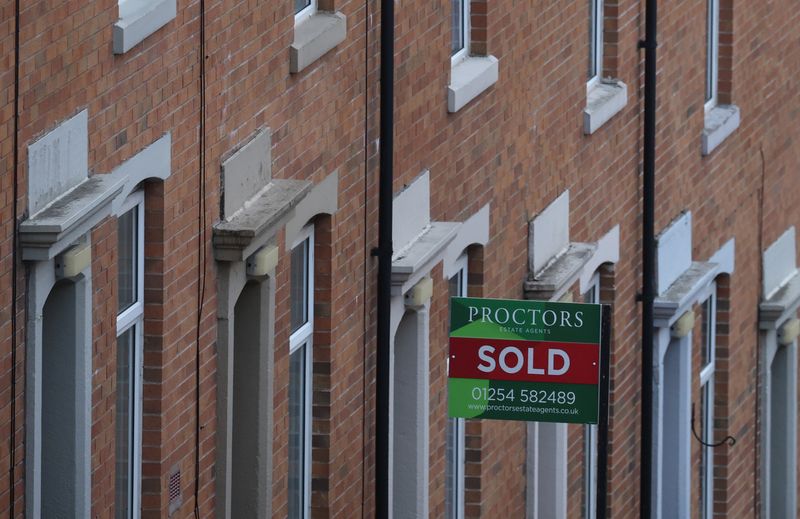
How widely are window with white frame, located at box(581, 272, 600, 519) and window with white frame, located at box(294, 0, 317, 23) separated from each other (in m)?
5.49

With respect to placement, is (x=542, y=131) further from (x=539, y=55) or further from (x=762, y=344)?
(x=762, y=344)

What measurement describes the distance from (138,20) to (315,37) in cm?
227

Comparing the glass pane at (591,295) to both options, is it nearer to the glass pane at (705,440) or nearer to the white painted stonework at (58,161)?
the glass pane at (705,440)

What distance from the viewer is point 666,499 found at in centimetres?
2477

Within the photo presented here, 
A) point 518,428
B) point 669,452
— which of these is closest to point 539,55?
point 518,428

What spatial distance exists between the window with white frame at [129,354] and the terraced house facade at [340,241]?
13mm

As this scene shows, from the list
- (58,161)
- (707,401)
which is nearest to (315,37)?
(58,161)

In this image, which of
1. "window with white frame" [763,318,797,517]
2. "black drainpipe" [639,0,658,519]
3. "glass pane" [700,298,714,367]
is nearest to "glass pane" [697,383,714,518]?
"glass pane" [700,298,714,367]

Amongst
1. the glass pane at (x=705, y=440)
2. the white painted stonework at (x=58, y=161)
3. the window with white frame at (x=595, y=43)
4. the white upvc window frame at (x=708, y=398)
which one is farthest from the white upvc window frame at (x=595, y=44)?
the white painted stonework at (x=58, y=161)

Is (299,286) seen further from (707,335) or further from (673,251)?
(707,335)

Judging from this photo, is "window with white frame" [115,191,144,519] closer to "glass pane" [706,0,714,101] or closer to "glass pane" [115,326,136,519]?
"glass pane" [115,326,136,519]

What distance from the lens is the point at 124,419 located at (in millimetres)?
15812

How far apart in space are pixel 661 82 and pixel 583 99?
1672 millimetres

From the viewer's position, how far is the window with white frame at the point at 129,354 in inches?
613
